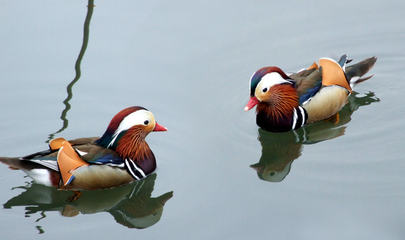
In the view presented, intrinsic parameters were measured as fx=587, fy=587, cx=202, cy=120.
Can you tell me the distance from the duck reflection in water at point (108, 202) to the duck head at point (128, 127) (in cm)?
44

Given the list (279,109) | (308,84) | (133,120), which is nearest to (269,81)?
(279,109)

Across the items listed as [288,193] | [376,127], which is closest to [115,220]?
[288,193]

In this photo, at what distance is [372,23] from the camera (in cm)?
816

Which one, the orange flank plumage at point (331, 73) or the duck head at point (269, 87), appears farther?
the orange flank plumage at point (331, 73)

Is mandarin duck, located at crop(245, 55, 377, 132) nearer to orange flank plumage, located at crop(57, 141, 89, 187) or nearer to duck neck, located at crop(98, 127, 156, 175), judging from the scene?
duck neck, located at crop(98, 127, 156, 175)

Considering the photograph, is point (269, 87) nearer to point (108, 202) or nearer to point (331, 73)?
point (331, 73)

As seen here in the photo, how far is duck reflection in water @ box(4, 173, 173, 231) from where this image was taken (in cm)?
545

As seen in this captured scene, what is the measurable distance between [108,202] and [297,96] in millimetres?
2481

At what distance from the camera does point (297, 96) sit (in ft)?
21.9

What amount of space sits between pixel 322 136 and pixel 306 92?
21.8 inches

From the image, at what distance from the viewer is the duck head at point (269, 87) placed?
6.44m

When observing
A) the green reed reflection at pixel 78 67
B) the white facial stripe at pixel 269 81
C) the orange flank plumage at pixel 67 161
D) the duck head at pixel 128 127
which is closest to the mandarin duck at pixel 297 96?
the white facial stripe at pixel 269 81

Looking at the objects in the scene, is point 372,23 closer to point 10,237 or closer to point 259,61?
point 259,61

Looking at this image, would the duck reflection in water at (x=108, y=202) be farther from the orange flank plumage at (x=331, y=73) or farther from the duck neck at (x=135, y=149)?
the orange flank plumage at (x=331, y=73)
